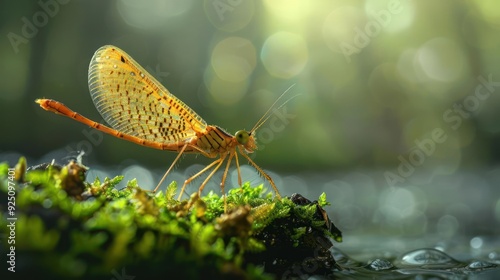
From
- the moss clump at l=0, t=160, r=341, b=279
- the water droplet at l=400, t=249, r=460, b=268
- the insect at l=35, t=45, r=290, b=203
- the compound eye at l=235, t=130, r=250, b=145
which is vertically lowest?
the moss clump at l=0, t=160, r=341, b=279

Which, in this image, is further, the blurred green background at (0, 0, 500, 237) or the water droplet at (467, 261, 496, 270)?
the blurred green background at (0, 0, 500, 237)

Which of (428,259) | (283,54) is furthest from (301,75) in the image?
(428,259)

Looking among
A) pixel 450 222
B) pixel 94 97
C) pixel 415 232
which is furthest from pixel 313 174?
pixel 94 97

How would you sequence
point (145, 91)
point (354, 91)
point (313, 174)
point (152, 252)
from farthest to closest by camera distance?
point (354, 91), point (313, 174), point (145, 91), point (152, 252)

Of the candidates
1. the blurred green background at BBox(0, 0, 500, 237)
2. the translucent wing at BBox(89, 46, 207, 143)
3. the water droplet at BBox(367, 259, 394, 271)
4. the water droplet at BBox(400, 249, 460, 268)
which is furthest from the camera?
the blurred green background at BBox(0, 0, 500, 237)

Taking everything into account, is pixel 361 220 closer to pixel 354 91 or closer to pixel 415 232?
pixel 415 232

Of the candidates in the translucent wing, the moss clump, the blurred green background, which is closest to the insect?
the translucent wing

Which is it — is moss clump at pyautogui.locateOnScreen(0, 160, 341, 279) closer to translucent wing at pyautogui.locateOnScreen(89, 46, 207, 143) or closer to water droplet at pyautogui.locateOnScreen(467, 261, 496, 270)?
translucent wing at pyautogui.locateOnScreen(89, 46, 207, 143)
